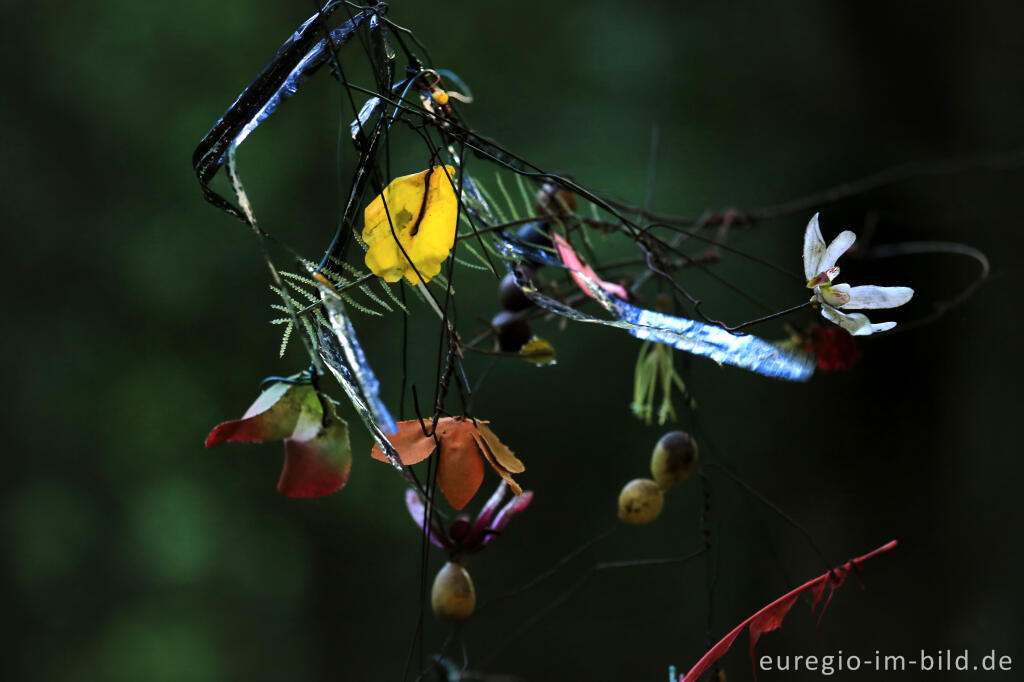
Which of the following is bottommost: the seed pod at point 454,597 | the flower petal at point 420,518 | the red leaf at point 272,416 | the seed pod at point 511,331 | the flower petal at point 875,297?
the seed pod at point 454,597

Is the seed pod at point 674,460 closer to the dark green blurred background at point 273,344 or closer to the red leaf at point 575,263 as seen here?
the red leaf at point 575,263

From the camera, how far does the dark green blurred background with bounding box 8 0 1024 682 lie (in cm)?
114

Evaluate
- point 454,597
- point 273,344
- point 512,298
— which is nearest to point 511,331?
point 512,298

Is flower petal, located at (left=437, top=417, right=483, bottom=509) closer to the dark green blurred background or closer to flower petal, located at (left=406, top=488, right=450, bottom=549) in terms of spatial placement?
flower petal, located at (left=406, top=488, right=450, bottom=549)

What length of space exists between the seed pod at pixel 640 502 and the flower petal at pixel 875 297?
14 cm

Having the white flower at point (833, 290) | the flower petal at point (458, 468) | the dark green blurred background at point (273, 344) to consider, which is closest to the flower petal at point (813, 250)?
the white flower at point (833, 290)

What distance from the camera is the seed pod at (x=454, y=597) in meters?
0.30

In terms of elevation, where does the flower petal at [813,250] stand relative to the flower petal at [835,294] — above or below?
above

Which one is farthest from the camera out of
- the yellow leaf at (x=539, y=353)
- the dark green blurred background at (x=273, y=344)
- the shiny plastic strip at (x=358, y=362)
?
the dark green blurred background at (x=273, y=344)

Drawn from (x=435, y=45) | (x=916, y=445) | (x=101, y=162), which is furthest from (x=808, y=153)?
(x=101, y=162)

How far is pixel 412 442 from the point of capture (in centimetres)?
23

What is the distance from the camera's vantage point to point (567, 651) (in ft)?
3.94

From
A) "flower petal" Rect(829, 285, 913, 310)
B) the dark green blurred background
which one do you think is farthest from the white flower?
the dark green blurred background

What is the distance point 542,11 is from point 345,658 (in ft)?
3.41
